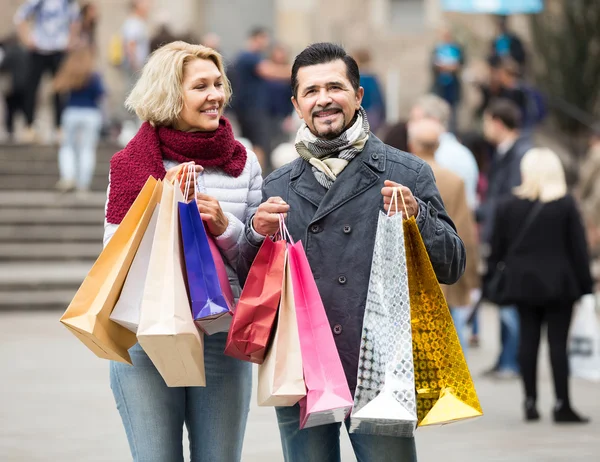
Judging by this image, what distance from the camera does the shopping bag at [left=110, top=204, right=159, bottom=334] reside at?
4.19 m

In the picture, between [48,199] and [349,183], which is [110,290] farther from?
[48,199]

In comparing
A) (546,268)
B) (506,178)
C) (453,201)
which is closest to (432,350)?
(453,201)

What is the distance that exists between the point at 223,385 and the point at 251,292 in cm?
Result: 46

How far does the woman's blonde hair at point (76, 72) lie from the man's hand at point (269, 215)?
428 inches

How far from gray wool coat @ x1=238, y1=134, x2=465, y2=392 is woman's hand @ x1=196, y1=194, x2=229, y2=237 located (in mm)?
99

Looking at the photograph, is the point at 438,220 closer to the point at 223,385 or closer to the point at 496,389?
the point at 223,385

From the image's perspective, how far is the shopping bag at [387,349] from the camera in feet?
13.0

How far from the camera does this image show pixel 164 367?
4090 millimetres

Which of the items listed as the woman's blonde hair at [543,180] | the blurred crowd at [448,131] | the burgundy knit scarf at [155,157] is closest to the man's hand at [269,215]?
the burgundy knit scarf at [155,157]

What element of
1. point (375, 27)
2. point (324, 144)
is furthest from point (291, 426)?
point (375, 27)

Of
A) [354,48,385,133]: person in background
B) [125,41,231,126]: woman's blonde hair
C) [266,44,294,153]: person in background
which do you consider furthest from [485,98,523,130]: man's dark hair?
[266,44,294,153]: person in background

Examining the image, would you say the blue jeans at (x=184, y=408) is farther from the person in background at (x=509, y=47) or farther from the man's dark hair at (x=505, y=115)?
the person in background at (x=509, y=47)

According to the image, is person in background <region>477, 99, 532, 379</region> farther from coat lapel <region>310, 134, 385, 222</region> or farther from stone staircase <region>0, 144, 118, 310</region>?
coat lapel <region>310, 134, 385, 222</region>

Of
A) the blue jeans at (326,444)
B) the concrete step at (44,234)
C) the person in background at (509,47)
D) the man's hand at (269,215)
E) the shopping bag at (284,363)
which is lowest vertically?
the blue jeans at (326,444)
